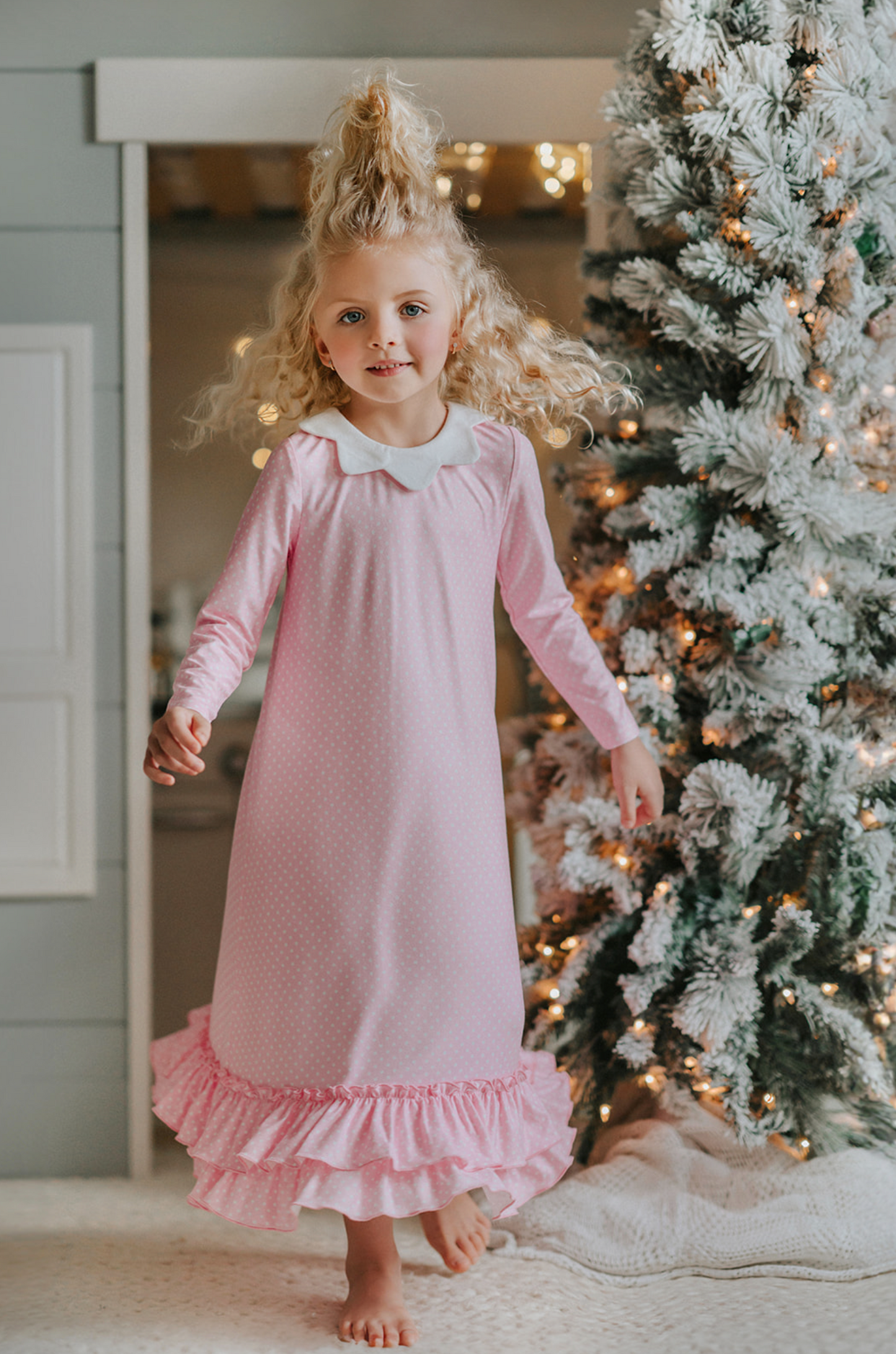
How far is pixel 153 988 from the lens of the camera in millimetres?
2225

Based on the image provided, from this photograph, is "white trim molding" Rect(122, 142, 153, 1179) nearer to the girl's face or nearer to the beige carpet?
the beige carpet

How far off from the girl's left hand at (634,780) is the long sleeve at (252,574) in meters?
0.45

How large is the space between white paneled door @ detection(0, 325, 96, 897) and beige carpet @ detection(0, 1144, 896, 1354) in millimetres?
570

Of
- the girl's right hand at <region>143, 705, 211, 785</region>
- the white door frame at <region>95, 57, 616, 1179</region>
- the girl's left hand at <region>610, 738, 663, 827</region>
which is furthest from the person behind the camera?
the white door frame at <region>95, 57, 616, 1179</region>

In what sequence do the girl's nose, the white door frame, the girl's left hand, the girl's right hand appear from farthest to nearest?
the white door frame < the girl's left hand < the girl's nose < the girl's right hand

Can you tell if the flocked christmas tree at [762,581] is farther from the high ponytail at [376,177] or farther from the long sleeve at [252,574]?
the long sleeve at [252,574]

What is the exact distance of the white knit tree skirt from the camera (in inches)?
52.1

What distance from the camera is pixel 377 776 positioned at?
1.17 meters

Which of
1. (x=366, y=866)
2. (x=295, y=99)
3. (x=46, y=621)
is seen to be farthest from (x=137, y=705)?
(x=295, y=99)

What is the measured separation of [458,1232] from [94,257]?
5.05 feet

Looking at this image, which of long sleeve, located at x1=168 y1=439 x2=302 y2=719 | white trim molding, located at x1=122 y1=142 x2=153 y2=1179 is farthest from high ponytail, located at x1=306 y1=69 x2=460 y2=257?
white trim molding, located at x1=122 y1=142 x2=153 y2=1179

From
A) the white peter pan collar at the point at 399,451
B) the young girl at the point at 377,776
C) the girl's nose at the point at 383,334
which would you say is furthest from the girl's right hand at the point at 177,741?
the girl's nose at the point at 383,334

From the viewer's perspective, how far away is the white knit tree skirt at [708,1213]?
1.32 meters

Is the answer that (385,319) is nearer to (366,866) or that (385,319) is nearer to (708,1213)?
(366,866)
